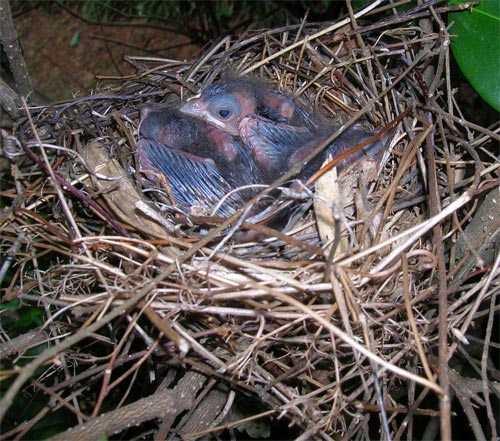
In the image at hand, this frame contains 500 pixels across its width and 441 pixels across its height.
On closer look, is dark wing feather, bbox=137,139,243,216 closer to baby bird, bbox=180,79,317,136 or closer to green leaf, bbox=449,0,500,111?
baby bird, bbox=180,79,317,136

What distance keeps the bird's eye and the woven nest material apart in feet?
0.32

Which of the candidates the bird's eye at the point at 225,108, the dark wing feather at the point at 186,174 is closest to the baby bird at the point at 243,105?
the bird's eye at the point at 225,108

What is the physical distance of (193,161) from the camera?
1482 millimetres

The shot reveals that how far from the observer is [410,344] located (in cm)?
114

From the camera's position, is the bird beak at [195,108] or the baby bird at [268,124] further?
the bird beak at [195,108]

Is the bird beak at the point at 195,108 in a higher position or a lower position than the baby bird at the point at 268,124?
higher

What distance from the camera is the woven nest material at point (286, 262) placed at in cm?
108

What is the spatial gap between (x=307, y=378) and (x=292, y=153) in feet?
1.79

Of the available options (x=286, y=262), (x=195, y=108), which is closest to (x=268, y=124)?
(x=195, y=108)

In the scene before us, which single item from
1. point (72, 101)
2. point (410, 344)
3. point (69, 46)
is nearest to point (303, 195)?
point (410, 344)

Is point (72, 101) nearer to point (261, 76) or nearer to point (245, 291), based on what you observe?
point (261, 76)

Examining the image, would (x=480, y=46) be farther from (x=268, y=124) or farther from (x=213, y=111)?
(x=213, y=111)

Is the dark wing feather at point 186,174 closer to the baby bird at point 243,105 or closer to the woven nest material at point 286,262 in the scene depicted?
the woven nest material at point 286,262

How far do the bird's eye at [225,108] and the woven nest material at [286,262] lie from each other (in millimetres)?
99
